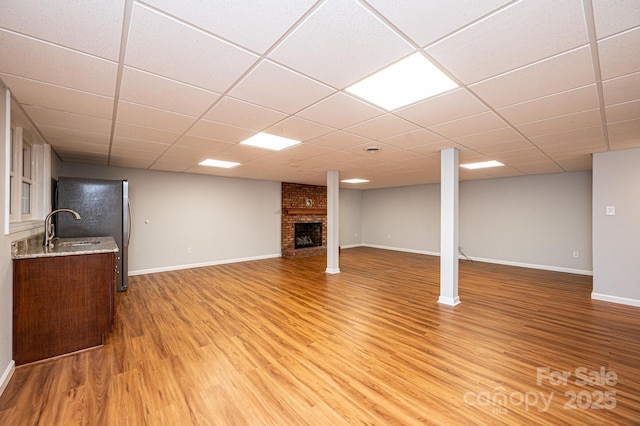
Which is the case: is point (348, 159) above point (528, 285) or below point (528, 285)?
above

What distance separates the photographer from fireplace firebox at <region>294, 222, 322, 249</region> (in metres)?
8.62

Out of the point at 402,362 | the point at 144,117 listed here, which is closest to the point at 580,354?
the point at 402,362

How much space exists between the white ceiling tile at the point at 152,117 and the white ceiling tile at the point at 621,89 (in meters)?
3.43

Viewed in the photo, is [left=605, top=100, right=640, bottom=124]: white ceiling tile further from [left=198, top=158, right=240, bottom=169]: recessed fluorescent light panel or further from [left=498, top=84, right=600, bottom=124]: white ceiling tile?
[left=198, top=158, right=240, bottom=169]: recessed fluorescent light panel

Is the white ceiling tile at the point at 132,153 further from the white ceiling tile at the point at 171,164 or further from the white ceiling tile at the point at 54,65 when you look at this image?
the white ceiling tile at the point at 54,65

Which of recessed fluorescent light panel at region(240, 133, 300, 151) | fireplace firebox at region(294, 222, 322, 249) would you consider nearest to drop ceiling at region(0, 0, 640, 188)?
recessed fluorescent light panel at region(240, 133, 300, 151)

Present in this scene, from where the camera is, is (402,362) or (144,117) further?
(144,117)

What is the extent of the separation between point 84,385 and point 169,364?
1.87 ft

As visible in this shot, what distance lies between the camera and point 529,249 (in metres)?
6.64

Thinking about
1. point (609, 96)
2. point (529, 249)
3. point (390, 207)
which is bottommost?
point (529, 249)

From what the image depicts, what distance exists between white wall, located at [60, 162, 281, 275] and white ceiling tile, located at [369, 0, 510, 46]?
610cm

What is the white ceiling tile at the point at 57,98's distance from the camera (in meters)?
2.00

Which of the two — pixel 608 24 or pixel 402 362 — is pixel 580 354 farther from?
pixel 608 24

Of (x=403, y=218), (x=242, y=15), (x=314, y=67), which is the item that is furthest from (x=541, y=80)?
(x=403, y=218)
